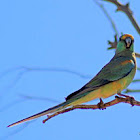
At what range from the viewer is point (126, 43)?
485cm

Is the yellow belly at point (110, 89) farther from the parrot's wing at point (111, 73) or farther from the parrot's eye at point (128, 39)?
the parrot's eye at point (128, 39)

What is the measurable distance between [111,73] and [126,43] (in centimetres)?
75

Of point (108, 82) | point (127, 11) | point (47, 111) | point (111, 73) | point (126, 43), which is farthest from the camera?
point (126, 43)

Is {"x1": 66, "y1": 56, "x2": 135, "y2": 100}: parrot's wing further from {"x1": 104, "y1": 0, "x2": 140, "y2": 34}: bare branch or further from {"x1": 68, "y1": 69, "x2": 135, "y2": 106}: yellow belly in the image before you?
{"x1": 104, "y1": 0, "x2": 140, "y2": 34}: bare branch

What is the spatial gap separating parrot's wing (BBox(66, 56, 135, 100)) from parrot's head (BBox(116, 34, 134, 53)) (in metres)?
0.32

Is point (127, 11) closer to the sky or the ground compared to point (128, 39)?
closer to the ground

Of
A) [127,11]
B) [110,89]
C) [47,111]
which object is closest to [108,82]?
[110,89]

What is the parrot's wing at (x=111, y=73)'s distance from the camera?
13.4ft

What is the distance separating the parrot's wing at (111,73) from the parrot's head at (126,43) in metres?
0.32

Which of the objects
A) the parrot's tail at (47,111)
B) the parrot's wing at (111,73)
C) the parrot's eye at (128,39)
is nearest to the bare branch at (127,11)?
the parrot's wing at (111,73)

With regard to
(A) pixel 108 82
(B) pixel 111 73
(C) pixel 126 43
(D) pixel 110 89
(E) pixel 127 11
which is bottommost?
(D) pixel 110 89

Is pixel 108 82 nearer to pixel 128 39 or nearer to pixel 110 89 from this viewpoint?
pixel 110 89

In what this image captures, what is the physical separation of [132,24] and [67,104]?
132cm

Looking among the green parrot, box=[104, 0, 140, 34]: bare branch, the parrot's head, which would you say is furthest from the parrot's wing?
Answer: box=[104, 0, 140, 34]: bare branch
